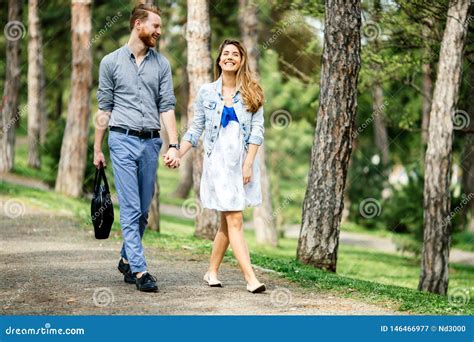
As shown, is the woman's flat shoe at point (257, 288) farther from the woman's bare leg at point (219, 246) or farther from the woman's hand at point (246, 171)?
the woman's hand at point (246, 171)

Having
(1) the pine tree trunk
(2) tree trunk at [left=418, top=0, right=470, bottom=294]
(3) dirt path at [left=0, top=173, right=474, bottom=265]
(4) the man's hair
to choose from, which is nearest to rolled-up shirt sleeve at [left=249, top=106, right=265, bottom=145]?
(4) the man's hair

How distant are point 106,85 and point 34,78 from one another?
23.7 metres

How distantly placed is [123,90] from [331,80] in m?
3.70

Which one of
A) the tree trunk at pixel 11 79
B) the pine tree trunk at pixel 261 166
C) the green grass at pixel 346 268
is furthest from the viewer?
the tree trunk at pixel 11 79

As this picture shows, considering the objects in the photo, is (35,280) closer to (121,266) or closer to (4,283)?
(4,283)

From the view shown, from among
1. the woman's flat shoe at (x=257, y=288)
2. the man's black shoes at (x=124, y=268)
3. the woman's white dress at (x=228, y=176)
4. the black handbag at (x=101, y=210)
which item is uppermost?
the woman's white dress at (x=228, y=176)

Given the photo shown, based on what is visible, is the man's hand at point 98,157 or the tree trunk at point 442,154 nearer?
the man's hand at point 98,157

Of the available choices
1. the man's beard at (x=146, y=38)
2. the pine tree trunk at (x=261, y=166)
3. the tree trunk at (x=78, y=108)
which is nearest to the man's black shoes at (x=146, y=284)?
the man's beard at (x=146, y=38)

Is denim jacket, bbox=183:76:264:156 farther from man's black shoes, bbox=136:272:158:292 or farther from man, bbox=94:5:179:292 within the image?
man's black shoes, bbox=136:272:158:292

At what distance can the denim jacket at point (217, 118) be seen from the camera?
28.1ft

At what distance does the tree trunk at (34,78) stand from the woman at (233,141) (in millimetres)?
22338

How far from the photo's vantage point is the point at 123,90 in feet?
28.1

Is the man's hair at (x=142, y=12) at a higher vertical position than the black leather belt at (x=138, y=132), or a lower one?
higher

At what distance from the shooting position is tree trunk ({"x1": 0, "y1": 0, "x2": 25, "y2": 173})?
96.6 ft
